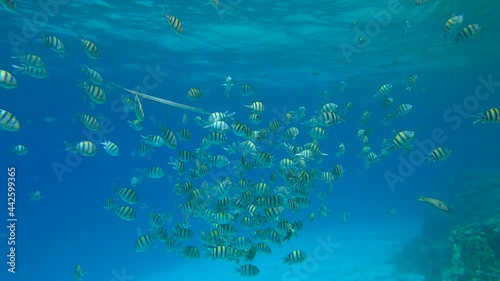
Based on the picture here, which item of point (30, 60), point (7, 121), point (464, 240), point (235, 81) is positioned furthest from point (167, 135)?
point (235, 81)

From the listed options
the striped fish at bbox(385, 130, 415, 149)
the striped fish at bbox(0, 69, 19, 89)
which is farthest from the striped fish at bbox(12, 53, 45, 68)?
the striped fish at bbox(385, 130, 415, 149)

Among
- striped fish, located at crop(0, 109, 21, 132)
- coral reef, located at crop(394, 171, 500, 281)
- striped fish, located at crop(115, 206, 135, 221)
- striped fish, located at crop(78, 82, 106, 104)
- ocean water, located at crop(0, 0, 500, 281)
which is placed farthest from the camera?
ocean water, located at crop(0, 0, 500, 281)

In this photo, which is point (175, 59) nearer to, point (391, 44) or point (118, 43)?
point (118, 43)

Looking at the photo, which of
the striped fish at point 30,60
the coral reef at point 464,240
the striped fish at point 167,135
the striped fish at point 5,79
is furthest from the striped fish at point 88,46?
the coral reef at point 464,240

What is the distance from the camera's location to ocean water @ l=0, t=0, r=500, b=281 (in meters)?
20.2

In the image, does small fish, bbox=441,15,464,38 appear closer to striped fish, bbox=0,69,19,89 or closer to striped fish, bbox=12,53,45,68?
striped fish, bbox=12,53,45,68

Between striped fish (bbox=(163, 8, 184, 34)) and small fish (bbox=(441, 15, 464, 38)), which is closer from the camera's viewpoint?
striped fish (bbox=(163, 8, 184, 34))

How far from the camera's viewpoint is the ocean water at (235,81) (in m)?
20.2

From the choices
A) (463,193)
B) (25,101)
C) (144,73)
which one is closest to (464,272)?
(463,193)

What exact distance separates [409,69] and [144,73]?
84.5 feet

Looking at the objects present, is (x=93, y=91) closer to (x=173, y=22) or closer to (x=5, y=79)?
(x=5, y=79)

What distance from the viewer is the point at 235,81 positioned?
37562 mm

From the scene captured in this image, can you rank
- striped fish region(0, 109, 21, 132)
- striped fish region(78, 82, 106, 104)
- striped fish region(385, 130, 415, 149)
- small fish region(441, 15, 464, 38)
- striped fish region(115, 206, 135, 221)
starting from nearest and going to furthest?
1. striped fish region(0, 109, 21, 132)
2. striped fish region(115, 206, 135, 221)
3. striped fish region(78, 82, 106, 104)
4. striped fish region(385, 130, 415, 149)
5. small fish region(441, 15, 464, 38)

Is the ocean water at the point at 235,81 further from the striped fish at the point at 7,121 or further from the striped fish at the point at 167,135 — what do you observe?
the striped fish at the point at 7,121
